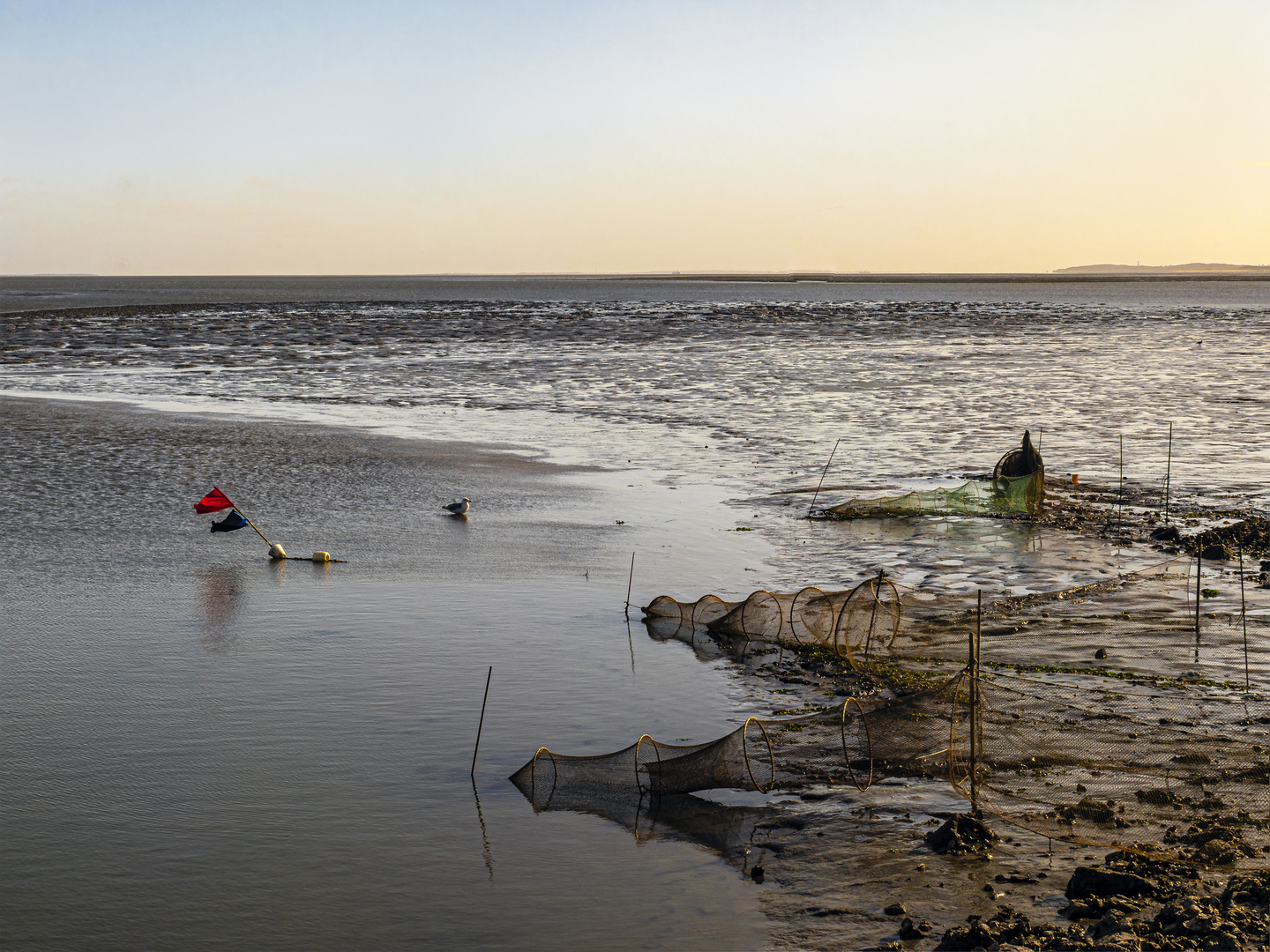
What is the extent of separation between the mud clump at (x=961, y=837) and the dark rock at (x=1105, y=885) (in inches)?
30.4

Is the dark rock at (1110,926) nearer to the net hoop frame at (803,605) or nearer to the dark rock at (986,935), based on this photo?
the dark rock at (986,935)

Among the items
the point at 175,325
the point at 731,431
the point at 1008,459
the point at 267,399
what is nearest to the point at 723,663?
the point at 1008,459

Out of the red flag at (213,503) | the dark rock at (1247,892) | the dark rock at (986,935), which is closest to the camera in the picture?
the dark rock at (986,935)

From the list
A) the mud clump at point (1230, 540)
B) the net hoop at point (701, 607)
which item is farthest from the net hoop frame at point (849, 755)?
the mud clump at point (1230, 540)

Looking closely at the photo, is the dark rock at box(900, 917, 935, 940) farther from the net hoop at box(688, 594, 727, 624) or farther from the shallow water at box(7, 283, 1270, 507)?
the shallow water at box(7, 283, 1270, 507)

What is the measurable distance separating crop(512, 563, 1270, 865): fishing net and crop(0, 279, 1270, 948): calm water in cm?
69

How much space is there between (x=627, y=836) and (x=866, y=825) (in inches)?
68.3

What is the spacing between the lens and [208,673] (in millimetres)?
11508

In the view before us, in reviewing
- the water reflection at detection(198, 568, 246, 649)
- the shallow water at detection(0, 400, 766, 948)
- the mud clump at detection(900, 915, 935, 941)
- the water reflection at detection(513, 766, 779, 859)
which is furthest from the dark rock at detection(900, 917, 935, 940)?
→ the water reflection at detection(198, 568, 246, 649)

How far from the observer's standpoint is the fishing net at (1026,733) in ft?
27.3

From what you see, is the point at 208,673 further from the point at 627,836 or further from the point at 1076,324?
the point at 1076,324

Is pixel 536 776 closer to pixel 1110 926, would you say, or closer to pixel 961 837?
pixel 961 837

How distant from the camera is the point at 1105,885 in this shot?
23.2 ft

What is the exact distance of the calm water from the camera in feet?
25.1
